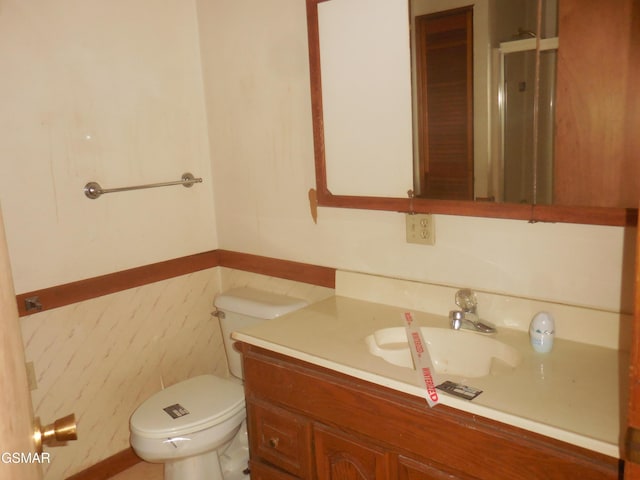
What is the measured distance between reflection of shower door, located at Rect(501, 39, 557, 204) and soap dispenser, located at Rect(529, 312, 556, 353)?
32 cm

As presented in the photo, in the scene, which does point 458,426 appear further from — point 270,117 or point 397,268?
point 270,117

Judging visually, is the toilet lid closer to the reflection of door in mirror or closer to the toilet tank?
the toilet tank

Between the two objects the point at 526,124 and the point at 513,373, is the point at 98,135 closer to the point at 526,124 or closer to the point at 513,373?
the point at 526,124

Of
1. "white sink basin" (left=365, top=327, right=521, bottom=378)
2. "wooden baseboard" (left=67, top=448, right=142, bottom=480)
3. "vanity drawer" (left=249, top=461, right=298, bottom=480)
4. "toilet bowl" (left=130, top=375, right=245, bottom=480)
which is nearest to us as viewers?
"white sink basin" (left=365, top=327, right=521, bottom=378)

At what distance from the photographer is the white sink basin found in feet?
5.18

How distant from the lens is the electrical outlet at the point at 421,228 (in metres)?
1.79

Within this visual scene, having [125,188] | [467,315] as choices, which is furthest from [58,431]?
[125,188]

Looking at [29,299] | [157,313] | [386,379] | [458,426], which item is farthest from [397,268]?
Result: [29,299]

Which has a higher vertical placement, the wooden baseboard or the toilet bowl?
the toilet bowl

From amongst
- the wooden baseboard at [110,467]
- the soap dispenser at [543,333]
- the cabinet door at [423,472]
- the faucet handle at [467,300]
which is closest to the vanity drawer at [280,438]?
the cabinet door at [423,472]

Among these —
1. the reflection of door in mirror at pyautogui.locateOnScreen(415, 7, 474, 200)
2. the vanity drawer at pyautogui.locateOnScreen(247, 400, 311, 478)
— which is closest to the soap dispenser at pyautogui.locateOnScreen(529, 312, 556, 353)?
the reflection of door in mirror at pyautogui.locateOnScreen(415, 7, 474, 200)

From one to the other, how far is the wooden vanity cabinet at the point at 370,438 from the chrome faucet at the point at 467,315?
37 centimetres

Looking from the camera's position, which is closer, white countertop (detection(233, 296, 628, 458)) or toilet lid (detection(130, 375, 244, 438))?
white countertop (detection(233, 296, 628, 458))

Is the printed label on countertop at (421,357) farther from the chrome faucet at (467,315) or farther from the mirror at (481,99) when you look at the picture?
the mirror at (481,99)
